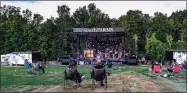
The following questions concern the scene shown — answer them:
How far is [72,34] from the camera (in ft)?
165

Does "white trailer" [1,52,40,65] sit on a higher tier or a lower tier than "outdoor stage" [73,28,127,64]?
lower

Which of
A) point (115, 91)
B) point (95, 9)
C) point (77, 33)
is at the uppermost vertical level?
point (95, 9)

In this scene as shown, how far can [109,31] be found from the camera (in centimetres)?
4041

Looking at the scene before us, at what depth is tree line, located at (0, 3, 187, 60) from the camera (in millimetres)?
50344

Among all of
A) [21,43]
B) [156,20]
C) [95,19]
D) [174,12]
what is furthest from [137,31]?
[174,12]

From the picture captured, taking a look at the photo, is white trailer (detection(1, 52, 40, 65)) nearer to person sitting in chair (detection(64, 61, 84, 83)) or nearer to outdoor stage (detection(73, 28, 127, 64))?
outdoor stage (detection(73, 28, 127, 64))

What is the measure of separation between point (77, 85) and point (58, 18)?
3955 cm

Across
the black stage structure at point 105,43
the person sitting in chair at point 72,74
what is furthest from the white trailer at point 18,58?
the person sitting in chair at point 72,74

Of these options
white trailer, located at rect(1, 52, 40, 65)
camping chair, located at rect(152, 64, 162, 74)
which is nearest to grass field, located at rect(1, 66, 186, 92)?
camping chair, located at rect(152, 64, 162, 74)

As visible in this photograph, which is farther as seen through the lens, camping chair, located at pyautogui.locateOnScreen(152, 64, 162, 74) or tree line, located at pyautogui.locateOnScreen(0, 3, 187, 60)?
tree line, located at pyautogui.locateOnScreen(0, 3, 187, 60)

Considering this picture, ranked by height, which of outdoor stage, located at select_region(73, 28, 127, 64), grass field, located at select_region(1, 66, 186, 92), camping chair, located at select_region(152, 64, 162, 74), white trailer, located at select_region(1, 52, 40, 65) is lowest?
grass field, located at select_region(1, 66, 186, 92)

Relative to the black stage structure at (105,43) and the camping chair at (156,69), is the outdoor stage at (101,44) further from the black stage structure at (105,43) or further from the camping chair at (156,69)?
the camping chair at (156,69)

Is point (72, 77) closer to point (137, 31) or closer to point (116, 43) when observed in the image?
point (116, 43)

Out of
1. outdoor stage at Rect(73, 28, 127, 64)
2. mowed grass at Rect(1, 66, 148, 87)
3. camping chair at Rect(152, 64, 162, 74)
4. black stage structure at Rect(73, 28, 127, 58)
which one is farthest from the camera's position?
black stage structure at Rect(73, 28, 127, 58)
